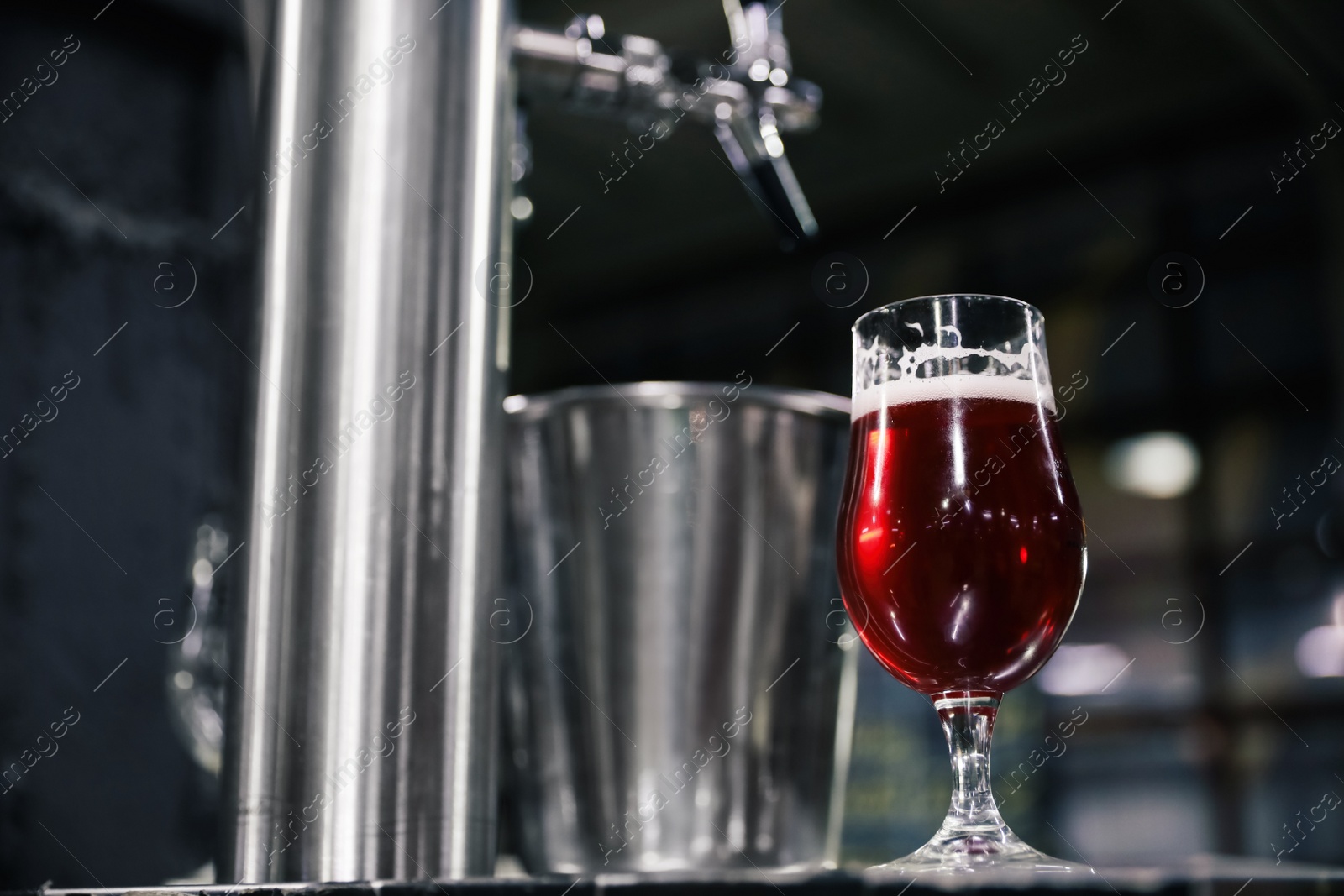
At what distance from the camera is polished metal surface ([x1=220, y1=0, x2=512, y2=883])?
58 centimetres

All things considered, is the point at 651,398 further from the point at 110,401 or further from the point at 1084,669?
the point at 1084,669

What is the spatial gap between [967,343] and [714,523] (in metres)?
0.20

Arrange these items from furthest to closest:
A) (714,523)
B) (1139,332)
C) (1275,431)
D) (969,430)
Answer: (1139,332), (1275,431), (714,523), (969,430)

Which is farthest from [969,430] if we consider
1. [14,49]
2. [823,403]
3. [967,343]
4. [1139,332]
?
[1139,332]

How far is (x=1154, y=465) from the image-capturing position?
13.8ft

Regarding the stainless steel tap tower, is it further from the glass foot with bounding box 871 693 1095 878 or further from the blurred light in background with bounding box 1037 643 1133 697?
the blurred light in background with bounding box 1037 643 1133 697

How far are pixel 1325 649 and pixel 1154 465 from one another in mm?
768

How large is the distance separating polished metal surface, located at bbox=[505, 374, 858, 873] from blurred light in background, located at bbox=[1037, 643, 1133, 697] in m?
3.70

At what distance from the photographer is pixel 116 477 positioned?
3.63 ft

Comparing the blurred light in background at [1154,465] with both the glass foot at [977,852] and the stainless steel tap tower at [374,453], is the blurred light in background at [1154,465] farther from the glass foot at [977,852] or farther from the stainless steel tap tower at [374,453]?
the glass foot at [977,852]

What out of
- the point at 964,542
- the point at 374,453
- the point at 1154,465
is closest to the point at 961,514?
the point at 964,542

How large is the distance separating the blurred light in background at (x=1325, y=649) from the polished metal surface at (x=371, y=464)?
149 inches

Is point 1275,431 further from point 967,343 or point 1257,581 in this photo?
point 967,343

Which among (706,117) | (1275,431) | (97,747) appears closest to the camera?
(706,117)
